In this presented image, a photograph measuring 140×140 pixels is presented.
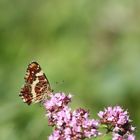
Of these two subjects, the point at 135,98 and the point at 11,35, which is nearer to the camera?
the point at 135,98

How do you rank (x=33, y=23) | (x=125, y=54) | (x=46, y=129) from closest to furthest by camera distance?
(x=46, y=129)
(x=125, y=54)
(x=33, y=23)

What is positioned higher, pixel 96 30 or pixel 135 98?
pixel 96 30

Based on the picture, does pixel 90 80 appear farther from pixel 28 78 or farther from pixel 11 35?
pixel 28 78

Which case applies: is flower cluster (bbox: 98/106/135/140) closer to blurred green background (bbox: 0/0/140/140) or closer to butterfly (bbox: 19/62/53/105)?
butterfly (bbox: 19/62/53/105)

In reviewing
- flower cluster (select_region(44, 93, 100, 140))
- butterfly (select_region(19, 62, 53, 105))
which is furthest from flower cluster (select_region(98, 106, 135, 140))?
butterfly (select_region(19, 62, 53, 105))

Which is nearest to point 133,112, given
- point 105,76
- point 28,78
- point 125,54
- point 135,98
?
point 135,98

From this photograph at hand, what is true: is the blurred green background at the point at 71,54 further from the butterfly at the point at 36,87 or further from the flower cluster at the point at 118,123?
the flower cluster at the point at 118,123

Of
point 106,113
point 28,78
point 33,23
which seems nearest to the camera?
point 106,113
